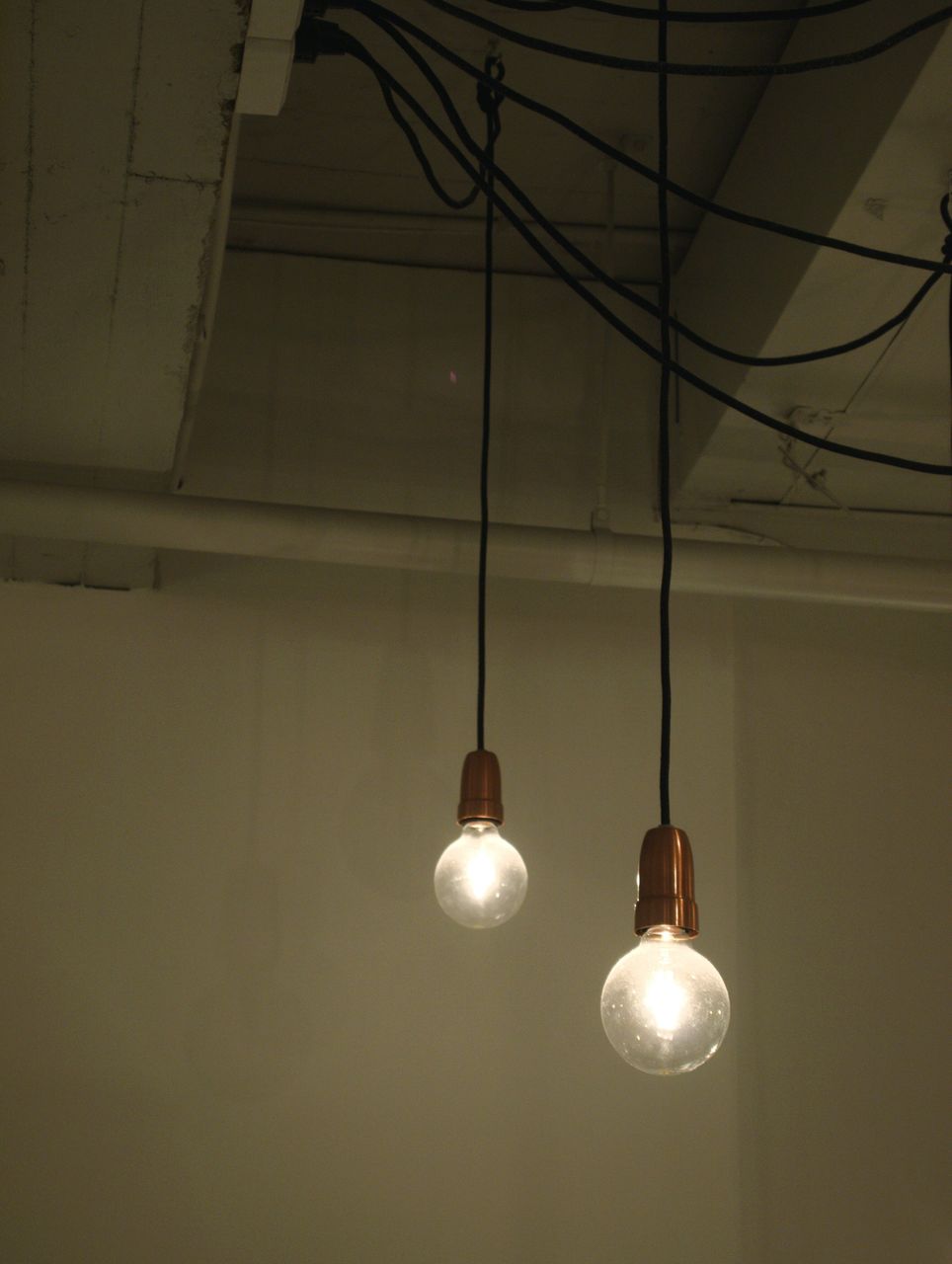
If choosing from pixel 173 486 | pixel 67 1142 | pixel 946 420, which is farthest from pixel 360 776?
pixel 946 420

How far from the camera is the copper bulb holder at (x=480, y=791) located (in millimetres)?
1911

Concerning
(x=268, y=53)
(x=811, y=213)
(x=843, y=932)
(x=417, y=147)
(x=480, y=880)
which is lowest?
(x=480, y=880)

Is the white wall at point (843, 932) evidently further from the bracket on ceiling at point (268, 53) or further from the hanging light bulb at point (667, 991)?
the bracket on ceiling at point (268, 53)

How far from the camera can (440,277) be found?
11.1 ft

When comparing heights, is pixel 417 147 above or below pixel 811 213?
below

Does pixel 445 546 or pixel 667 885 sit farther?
pixel 445 546

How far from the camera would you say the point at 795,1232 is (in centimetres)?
282

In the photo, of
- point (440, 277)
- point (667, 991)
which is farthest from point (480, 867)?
point (440, 277)

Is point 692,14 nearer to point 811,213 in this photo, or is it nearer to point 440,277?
point 811,213

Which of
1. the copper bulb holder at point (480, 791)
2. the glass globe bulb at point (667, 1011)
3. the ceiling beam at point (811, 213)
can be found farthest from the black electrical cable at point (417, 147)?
the glass globe bulb at point (667, 1011)

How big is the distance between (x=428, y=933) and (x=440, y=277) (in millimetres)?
1677

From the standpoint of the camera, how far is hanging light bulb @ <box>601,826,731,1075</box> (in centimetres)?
134

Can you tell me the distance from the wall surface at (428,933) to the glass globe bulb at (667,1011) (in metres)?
1.58

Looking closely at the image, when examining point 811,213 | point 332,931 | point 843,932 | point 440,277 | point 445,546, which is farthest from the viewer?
point 440,277
